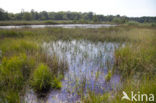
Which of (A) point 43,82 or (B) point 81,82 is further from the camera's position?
(B) point 81,82

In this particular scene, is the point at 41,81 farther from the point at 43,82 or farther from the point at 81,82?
the point at 81,82

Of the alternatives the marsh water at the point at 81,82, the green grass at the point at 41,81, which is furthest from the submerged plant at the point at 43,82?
the marsh water at the point at 81,82

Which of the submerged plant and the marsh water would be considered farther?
the submerged plant

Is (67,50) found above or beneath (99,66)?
above

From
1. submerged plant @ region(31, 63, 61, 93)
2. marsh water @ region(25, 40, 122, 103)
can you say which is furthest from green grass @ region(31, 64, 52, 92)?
marsh water @ region(25, 40, 122, 103)

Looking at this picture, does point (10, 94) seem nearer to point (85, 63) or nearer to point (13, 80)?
point (13, 80)

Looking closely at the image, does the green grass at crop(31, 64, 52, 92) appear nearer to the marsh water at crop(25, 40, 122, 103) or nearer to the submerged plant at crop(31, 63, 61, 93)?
the submerged plant at crop(31, 63, 61, 93)

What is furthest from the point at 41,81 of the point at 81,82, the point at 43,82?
the point at 81,82

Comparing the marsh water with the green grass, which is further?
the green grass

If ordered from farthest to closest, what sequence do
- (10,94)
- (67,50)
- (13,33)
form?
(13,33)
(67,50)
(10,94)

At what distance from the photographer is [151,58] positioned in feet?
16.3

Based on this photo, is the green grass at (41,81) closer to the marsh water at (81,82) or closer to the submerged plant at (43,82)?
the submerged plant at (43,82)

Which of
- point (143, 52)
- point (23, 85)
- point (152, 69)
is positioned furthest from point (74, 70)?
point (143, 52)

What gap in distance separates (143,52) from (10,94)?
6.08 m
